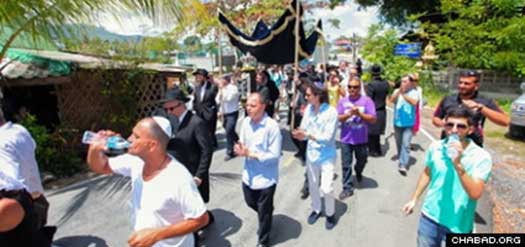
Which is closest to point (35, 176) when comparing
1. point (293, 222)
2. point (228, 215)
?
point (228, 215)

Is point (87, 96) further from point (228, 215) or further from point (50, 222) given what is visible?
point (228, 215)

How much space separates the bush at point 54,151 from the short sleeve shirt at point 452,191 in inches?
243

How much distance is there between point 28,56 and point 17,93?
170 cm

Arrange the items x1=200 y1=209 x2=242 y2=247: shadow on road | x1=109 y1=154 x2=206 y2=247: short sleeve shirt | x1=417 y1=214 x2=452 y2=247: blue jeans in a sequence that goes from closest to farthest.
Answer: x1=109 y1=154 x2=206 y2=247: short sleeve shirt, x1=417 y1=214 x2=452 y2=247: blue jeans, x1=200 y1=209 x2=242 y2=247: shadow on road

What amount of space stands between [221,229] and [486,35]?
1499cm

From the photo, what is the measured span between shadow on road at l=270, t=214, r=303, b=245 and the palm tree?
3.13m

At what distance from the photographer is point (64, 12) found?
5.03 meters

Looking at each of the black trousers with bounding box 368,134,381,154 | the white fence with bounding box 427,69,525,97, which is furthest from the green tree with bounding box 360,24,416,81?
the black trousers with bounding box 368,134,381,154

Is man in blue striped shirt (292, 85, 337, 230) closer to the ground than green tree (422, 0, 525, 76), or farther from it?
closer to the ground

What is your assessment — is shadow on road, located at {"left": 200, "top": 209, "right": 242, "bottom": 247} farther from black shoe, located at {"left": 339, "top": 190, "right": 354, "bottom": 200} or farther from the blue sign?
the blue sign

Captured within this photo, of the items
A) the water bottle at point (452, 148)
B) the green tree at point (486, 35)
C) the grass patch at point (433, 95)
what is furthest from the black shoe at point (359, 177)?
the green tree at point (486, 35)

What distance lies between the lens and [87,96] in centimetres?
801

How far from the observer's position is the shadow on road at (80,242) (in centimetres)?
425

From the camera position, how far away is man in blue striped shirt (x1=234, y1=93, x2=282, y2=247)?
372 centimetres
